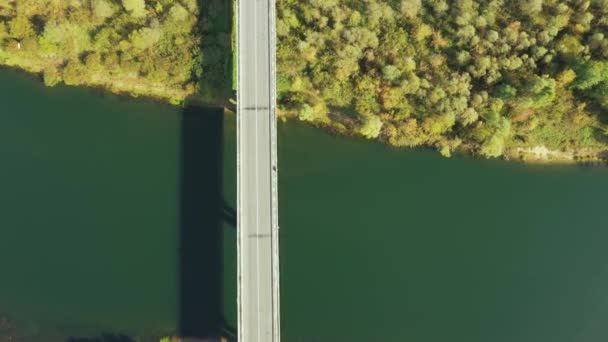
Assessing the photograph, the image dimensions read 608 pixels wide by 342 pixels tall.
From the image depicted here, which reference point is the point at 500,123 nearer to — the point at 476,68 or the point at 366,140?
the point at 476,68

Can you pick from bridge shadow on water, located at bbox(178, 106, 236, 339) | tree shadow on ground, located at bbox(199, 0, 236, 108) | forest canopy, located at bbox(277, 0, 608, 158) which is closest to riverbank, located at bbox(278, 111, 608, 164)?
forest canopy, located at bbox(277, 0, 608, 158)

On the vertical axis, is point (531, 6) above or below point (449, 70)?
above

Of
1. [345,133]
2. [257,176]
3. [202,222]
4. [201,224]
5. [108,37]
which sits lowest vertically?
[201,224]

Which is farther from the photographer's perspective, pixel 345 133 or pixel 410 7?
pixel 345 133

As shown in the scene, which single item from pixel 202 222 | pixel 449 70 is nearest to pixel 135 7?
pixel 202 222

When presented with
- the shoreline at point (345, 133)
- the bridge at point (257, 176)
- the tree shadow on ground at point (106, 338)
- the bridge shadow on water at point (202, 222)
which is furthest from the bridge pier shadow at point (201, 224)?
the tree shadow on ground at point (106, 338)

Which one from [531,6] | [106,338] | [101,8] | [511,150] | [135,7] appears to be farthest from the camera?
[511,150]

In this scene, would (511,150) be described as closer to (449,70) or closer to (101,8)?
(449,70)

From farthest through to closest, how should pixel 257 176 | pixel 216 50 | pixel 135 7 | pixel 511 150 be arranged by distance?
pixel 511 150 → pixel 216 50 → pixel 135 7 → pixel 257 176

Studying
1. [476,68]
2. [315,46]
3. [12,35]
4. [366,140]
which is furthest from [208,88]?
[476,68]
